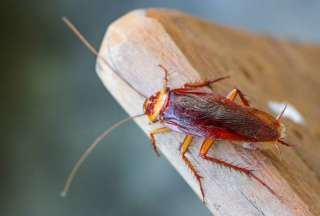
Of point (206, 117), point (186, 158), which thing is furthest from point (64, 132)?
point (186, 158)

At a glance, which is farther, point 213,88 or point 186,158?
point 213,88

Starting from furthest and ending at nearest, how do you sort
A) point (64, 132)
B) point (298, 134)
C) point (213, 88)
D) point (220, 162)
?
point (64, 132) → point (298, 134) → point (213, 88) → point (220, 162)

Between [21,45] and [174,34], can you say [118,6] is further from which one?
[174,34]

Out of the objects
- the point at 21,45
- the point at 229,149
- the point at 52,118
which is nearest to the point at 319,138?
the point at 229,149

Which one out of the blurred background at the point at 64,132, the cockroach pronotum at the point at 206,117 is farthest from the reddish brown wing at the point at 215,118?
the blurred background at the point at 64,132

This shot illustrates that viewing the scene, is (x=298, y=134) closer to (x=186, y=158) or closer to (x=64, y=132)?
(x=186, y=158)

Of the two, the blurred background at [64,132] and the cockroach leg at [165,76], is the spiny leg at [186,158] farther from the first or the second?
the blurred background at [64,132]
